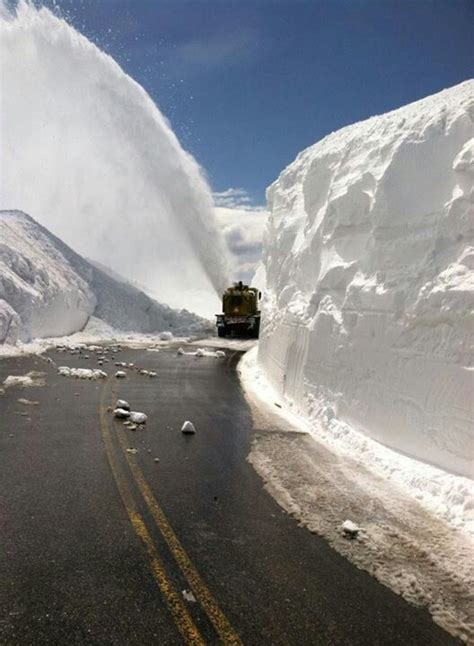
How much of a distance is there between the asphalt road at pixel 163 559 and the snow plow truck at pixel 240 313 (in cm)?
2304

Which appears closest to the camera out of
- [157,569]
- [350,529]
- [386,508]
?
[157,569]

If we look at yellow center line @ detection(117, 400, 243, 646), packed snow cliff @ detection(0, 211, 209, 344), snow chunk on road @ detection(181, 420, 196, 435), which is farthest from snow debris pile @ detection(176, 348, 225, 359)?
yellow center line @ detection(117, 400, 243, 646)

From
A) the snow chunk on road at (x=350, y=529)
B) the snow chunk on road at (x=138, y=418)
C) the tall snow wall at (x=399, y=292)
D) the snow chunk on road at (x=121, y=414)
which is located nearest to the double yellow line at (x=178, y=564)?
the snow chunk on road at (x=350, y=529)

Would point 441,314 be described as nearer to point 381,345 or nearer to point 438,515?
point 381,345

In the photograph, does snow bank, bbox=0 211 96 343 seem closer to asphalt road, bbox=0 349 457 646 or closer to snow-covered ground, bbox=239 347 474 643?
asphalt road, bbox=0 349 457 646

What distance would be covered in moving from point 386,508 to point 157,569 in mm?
2741

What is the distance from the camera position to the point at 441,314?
6.30 metres

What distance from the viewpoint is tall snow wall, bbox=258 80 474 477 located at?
242 inches

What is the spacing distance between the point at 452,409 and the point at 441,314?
120cm

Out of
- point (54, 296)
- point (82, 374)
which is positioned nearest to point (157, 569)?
point (82, 374)

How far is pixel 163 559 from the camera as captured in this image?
3986 mm

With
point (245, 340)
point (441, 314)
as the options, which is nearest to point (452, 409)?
point (441, 314)

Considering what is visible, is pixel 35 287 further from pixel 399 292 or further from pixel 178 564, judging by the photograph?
pixel 178 564

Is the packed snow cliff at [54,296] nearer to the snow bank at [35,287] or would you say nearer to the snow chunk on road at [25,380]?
the snow bank at [35,287]
